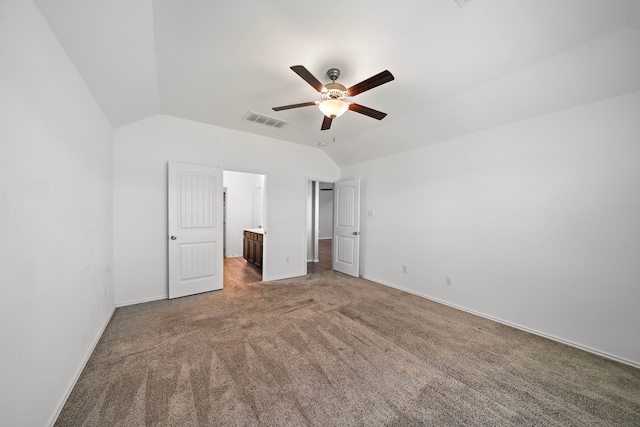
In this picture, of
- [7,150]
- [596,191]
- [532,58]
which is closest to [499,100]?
[532,58]

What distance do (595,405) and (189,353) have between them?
10.5 feet

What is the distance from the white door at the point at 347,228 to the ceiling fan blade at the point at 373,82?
2.82 meters

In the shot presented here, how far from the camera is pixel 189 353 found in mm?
2156

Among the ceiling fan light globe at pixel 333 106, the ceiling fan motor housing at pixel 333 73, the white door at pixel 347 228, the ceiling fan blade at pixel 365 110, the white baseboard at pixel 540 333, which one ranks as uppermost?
the ceiling fan motor housing at pixel 333 73

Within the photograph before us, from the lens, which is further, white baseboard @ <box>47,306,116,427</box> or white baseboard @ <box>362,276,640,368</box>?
white baseboard @ <box>362,276,640,368</box>

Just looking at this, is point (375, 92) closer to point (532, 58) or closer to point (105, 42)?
point (532, 58)

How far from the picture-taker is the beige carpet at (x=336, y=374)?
5.03 feet

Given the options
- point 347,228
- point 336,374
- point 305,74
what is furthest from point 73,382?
Answer: point 347,228

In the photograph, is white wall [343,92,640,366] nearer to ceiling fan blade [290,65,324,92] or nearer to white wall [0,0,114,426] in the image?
ceiling fan blade [290,65,324,92]

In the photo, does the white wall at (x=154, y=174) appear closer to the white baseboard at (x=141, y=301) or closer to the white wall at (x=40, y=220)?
the white baseboard at (x=141, y=301)

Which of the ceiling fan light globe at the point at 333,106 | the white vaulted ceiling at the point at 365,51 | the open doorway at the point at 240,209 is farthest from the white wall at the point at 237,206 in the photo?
the ceiling fan light globe at the point at 333,106

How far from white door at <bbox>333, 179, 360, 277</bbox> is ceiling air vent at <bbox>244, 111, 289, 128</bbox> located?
1951mm

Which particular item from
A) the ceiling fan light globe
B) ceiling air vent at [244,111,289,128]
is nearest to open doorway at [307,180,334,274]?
ceiling air vent at [244,111,289,128]

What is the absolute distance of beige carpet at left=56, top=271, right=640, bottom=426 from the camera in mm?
1533
